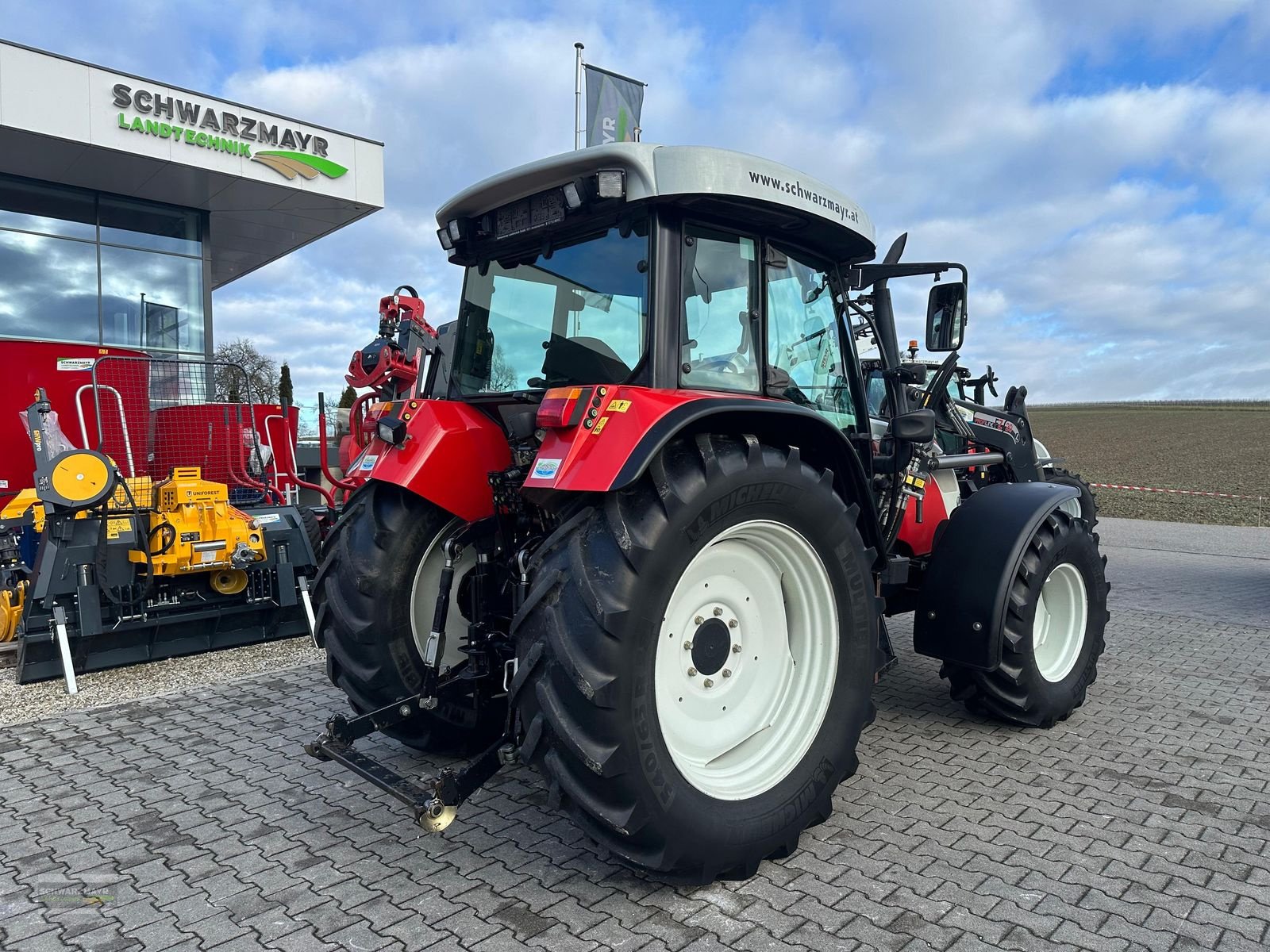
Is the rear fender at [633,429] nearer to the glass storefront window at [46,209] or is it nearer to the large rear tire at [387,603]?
the large rear tire at [387,603]

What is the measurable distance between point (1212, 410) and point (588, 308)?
2254 inches

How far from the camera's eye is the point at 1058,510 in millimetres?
4160

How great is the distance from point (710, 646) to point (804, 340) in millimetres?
1378

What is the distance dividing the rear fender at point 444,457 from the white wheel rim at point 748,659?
100 centimetres

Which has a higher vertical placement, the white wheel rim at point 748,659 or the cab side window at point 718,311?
the cab side window at point 718,311

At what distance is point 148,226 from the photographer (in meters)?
13.4

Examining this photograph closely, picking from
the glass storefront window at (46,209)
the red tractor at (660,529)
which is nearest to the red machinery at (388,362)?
the red tractor at (660,529)

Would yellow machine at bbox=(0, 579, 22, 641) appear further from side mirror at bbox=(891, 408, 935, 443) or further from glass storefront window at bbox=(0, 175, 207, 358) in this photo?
glass storefront window at bbox=(0, 175, 207, 358)

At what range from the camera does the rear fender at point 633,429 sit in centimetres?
242

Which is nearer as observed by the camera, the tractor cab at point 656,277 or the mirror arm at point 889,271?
the tractor cab at point 656,277

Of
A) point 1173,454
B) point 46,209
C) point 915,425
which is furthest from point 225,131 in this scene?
point 1173,454

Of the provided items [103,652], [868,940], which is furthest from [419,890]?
[103,652]

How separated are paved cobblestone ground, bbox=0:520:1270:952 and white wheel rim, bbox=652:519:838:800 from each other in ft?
1.17

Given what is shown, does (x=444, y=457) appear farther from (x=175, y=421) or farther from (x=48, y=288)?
(x=48, y=288)
